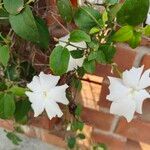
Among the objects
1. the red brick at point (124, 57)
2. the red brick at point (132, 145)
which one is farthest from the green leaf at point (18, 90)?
the red brick at point (132, 145)

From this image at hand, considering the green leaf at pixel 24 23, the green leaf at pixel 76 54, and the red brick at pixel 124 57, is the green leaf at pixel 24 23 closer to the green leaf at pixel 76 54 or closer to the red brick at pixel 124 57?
the green leaf at pixel 76 54

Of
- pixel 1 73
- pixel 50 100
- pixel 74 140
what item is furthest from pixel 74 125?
pixel 50 100

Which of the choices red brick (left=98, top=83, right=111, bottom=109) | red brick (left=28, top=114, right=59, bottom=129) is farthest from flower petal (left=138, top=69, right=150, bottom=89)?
red brick (left=28, top=114, right=59, bottom=129)

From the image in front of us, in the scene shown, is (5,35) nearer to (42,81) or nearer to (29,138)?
(42,81)

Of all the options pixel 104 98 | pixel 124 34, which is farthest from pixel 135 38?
pixel 104 98

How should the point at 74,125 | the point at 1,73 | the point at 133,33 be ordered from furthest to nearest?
the point at 74,125
the point at 1,73
the point at 133,33

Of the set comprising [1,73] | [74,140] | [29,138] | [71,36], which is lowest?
[29,138]

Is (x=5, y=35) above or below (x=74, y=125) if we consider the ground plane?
above
